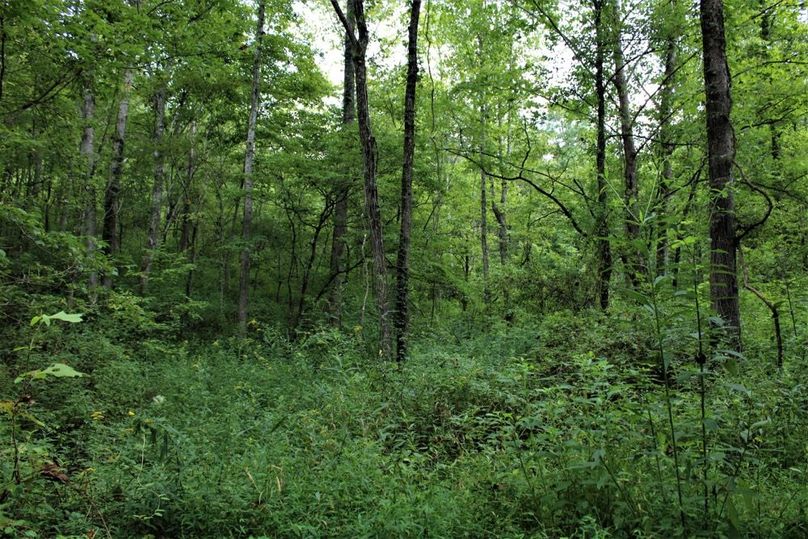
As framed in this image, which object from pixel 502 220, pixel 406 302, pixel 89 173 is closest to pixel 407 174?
pixel 406 302

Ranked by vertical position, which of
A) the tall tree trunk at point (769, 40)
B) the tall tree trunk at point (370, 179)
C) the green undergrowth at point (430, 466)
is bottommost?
the green undergrowth at point (430, 466)

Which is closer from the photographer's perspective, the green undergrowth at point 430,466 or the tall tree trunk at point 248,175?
the green undergrowth at point 430,466

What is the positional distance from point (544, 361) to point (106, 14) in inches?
328

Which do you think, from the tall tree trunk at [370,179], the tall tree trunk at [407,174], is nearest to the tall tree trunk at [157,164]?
the tall tree trunk at [370,179]

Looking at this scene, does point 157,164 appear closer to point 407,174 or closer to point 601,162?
point 407,174

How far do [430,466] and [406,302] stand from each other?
4.60 m

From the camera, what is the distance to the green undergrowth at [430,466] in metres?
2.91

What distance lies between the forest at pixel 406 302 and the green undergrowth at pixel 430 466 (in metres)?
0.03

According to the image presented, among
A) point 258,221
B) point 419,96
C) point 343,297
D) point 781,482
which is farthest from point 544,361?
point 258,221

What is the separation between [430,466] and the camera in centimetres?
416

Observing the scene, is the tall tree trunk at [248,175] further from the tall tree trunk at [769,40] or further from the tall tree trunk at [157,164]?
the tall tree trunk at [769,40]

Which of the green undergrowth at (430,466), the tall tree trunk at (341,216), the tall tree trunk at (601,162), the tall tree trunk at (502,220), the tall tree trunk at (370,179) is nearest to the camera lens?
the green undergrowth at (430,466)

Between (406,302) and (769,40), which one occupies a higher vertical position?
(769,40)

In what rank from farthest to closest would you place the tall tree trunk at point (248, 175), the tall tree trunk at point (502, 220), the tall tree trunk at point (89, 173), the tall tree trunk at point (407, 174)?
1. the tall tree trunk at point (502, 220)
2. the tall tree trunk at point (248, 175)
3. the tall tree trunk at point (89, 173)
4. the tall tree trunk at point (407, 174)
